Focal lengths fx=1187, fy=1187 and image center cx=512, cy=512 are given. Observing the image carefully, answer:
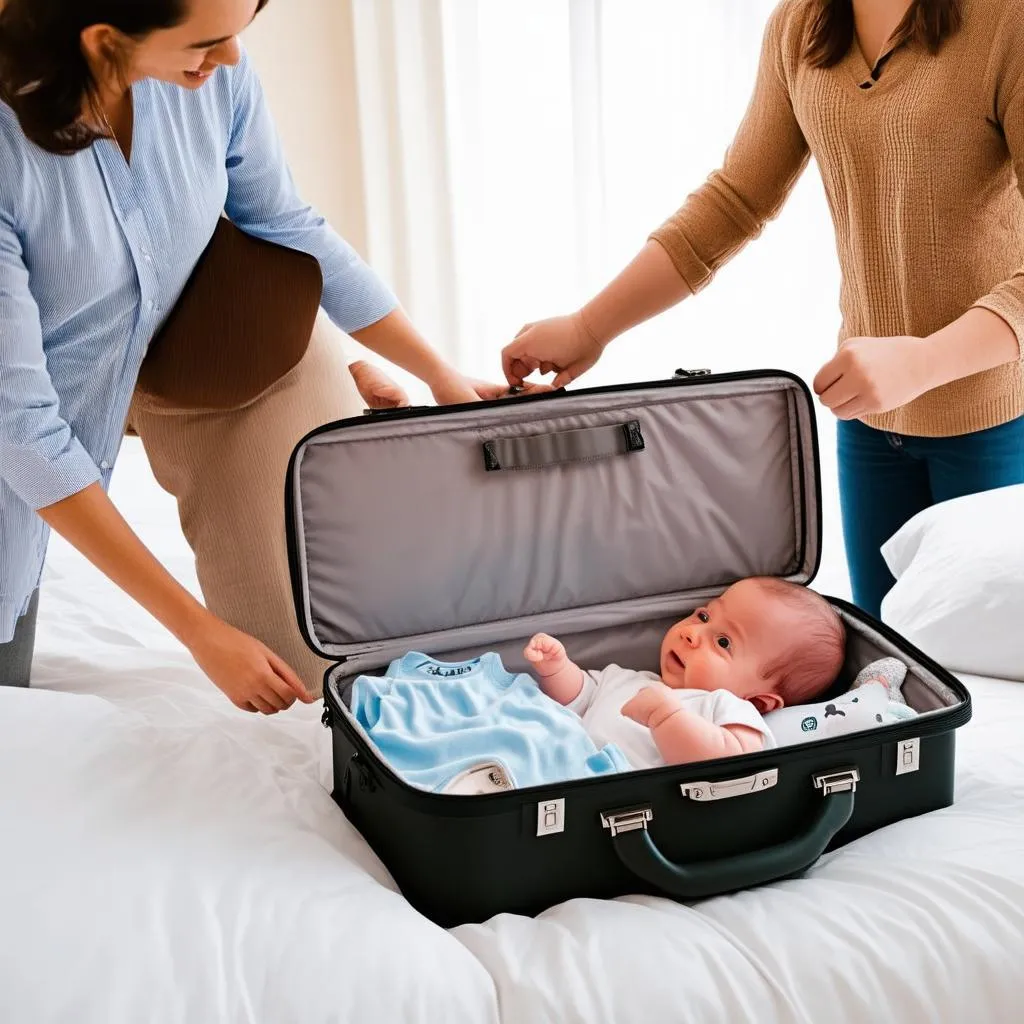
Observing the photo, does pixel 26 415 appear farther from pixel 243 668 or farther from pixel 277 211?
pixel 277 211

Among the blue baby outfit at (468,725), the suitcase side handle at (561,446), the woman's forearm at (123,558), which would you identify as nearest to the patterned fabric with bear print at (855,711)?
the blue baby outfit at (468,725)

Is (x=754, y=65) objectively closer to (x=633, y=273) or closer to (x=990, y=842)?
(x=633, y=273)

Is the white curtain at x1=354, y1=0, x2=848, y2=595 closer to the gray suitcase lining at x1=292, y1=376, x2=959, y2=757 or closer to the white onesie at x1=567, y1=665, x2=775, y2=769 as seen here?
the gray suitcase lining at x1=292, y1=376, x2=959, y2=757

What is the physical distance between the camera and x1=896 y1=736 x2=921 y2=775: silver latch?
109cm

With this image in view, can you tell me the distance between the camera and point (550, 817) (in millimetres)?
986

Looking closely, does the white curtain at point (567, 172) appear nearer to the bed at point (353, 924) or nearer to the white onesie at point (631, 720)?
→ the white onesie at point (631, 720)

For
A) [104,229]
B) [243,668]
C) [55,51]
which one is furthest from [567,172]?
[243,668]

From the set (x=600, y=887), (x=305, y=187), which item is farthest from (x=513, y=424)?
(x=305, y=187)

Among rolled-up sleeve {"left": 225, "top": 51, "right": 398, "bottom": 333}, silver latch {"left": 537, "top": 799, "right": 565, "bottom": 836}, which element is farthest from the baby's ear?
rolled-up sleeve {"left": 225, "top": 51, "right": 398, "bottom": 333}

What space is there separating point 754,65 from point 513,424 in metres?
1.91

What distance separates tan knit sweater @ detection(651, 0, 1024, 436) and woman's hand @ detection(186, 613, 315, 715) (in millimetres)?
791

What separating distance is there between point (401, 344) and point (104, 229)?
456 mm

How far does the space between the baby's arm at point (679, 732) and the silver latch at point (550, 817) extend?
19cm

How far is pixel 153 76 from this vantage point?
1129 mm
